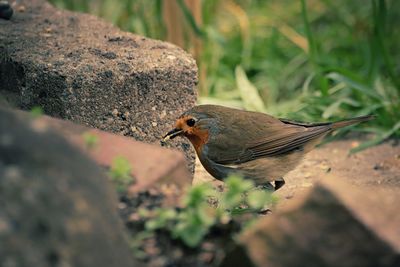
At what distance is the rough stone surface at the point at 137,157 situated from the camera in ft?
8.99

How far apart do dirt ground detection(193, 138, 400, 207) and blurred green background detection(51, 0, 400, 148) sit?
140 mm

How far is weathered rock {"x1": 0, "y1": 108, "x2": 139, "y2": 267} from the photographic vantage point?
2193mm

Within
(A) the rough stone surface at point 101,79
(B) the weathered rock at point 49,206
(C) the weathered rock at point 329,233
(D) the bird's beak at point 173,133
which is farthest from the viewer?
(D) the bird's beak at point 173,133

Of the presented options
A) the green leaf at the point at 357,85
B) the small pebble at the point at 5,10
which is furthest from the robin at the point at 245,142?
the small pebble at the point at 5,10

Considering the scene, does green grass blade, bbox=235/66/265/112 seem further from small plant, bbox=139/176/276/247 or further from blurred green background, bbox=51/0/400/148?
small plant, bbox=139/176/276/247

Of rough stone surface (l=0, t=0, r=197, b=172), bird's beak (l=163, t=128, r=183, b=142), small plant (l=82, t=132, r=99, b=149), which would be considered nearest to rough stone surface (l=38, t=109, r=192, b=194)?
small plant (l=82, t=132, r=99, b=149)

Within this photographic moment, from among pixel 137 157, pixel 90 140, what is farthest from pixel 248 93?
pixel 90 140

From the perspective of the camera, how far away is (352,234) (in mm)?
2359

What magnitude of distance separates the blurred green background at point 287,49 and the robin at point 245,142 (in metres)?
1.04

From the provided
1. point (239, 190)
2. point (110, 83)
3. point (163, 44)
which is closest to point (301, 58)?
point (163, 44)

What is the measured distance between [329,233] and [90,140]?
34.5 inches

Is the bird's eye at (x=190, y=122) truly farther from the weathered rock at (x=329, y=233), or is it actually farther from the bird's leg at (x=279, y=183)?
the weathered rock at (x=329, y=233)

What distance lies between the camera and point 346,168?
204 inches

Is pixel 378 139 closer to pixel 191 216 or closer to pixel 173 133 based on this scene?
pixel 173 133
